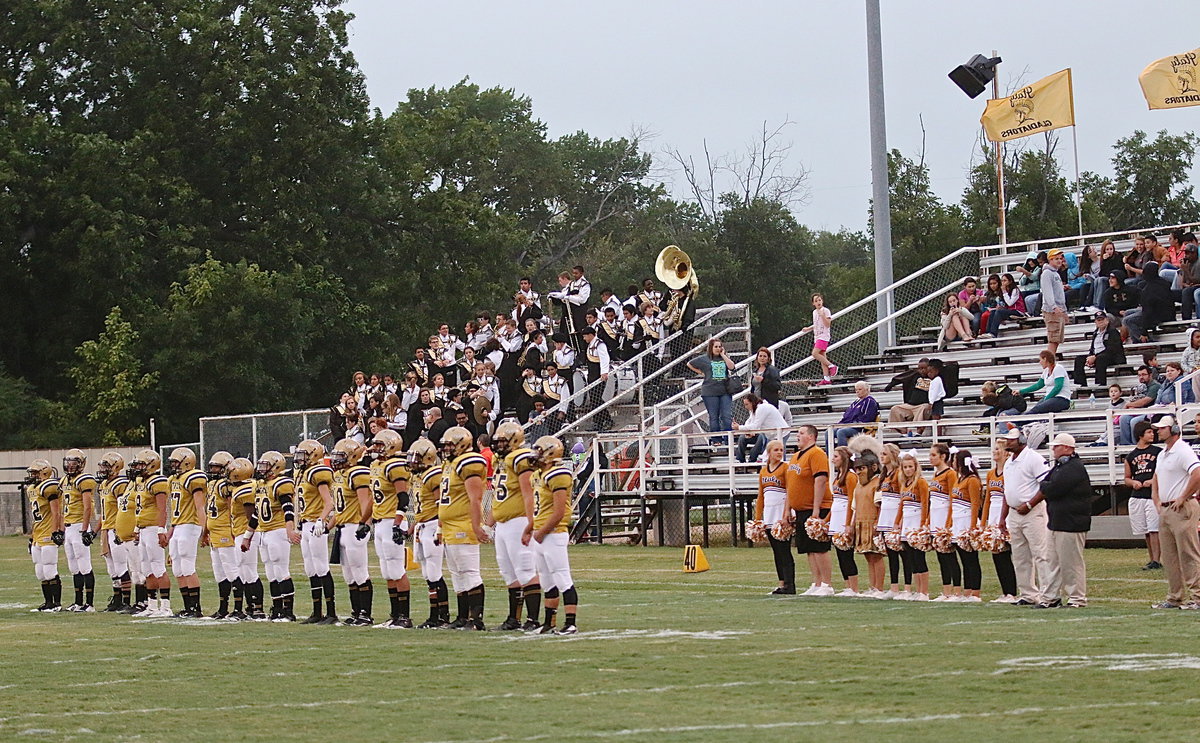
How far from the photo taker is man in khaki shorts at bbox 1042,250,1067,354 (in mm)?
25375

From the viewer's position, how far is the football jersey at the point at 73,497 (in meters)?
19.3

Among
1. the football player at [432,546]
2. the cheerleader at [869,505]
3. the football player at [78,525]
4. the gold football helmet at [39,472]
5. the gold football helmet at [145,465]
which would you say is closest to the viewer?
the football player at [432,546]

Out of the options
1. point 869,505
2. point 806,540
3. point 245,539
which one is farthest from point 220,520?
point 869,505

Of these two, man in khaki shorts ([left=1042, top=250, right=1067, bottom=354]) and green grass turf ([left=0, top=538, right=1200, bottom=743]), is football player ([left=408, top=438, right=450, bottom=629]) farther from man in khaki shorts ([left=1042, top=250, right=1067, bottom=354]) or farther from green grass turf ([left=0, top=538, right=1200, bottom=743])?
man in khaki shorts ([left=1042, top=250, right=1067, bottom=354])

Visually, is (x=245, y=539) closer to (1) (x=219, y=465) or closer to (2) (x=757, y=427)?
(1) (x=219, y=465)

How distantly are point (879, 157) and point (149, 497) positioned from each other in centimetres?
1575

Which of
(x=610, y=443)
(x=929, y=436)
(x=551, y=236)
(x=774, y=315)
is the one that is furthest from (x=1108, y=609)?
(x=551, y=236)

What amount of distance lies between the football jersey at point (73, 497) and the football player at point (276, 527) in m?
3.78

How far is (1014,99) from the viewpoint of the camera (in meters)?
32.6

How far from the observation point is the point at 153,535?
17547 millimetres

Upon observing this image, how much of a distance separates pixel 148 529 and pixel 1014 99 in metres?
20.5

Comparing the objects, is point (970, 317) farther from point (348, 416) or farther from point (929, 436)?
point (348, 416)

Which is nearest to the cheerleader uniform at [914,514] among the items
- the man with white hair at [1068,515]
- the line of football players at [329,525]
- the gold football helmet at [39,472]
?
the man with white hair at [1068,515]

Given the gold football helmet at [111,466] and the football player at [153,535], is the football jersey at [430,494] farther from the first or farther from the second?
the gold football helmet at [111,466]
